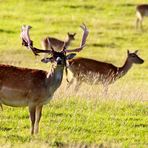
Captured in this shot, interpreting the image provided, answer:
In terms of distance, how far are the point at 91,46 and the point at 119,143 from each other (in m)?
19.8

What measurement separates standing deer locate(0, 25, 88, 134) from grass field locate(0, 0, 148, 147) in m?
0.39

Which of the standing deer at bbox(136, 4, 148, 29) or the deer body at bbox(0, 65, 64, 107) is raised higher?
the deer body at bbox(0, 65, 64, 107)

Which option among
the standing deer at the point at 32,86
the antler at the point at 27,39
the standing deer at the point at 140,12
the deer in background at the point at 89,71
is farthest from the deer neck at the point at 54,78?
the standing deer at the point at 140,12

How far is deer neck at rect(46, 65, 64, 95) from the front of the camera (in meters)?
10.1

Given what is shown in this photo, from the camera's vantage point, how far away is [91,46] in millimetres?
29109

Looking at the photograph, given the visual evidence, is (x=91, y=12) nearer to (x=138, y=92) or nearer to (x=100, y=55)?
(x=100, y=55)

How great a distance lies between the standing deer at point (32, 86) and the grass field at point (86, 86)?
15.4 inches

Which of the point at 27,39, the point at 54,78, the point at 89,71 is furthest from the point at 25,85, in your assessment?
the point at 89,71

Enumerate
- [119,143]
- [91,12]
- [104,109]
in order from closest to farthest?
1. [119,143]
2. [104,109]
3. [91,12]

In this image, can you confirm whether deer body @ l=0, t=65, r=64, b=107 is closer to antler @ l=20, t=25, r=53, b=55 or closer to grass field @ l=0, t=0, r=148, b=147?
antler @ l=20, t=25, r=53, b=55

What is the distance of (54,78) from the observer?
1018cm

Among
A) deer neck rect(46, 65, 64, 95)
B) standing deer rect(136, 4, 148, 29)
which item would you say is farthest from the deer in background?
standing deer rect(136, 4, 148, 29)

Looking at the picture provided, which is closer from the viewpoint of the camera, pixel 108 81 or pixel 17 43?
pixel 108 81

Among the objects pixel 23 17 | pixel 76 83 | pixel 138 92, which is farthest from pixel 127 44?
pixel 138 92
